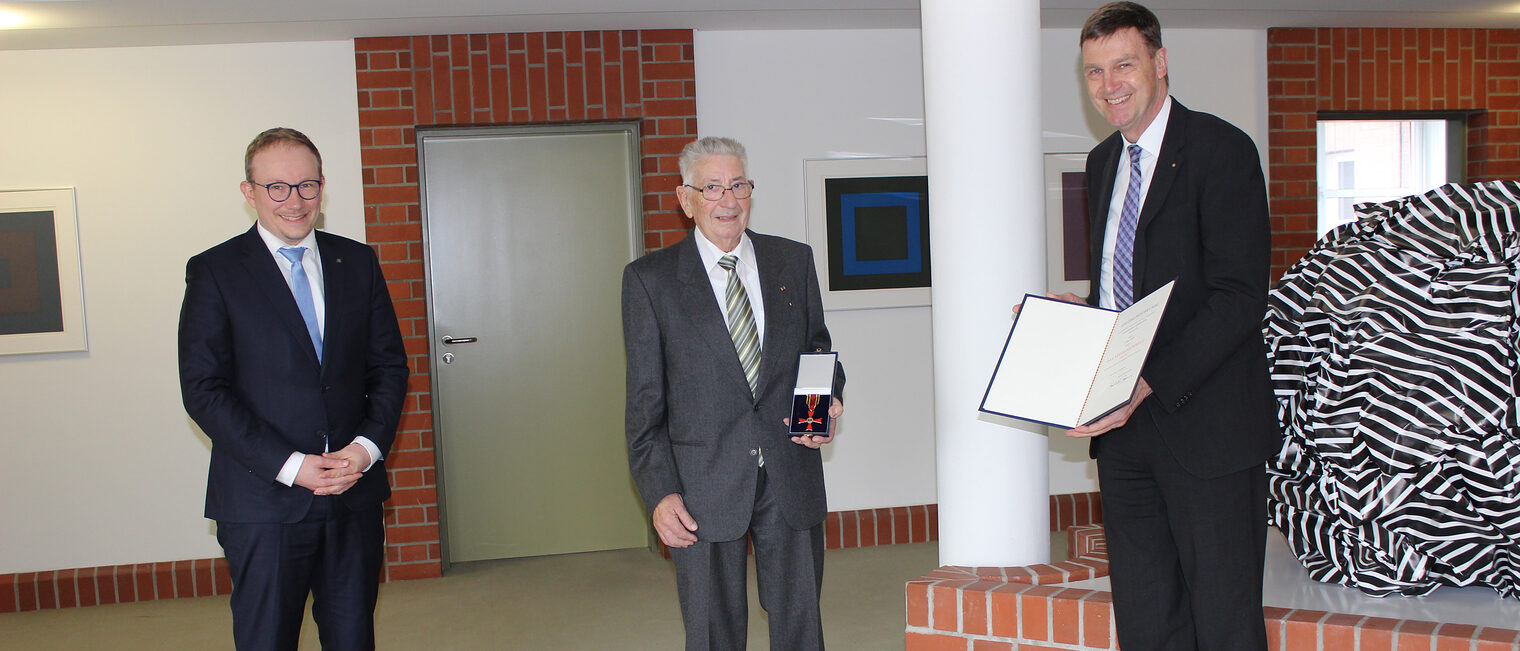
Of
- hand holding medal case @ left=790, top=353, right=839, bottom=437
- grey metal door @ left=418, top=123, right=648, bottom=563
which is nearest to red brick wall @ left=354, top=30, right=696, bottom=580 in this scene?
grey metal door @ left=418, top=123, right=648, bottom=563

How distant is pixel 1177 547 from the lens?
2.15 meters

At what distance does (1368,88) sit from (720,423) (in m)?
4.82

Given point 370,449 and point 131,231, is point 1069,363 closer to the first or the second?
point 370,449

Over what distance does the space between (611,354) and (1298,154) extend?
380 centimetres

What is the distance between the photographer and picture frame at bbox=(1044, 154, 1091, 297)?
17.6 ft

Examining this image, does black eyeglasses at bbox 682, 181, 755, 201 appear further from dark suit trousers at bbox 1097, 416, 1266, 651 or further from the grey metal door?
the grey metal door

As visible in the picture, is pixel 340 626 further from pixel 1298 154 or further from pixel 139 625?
pixel 1298 154

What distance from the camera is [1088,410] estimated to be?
6.49 ft

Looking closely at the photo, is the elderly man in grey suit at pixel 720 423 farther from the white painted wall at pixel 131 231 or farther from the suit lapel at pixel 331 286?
the white painted wall at pixel 131 231

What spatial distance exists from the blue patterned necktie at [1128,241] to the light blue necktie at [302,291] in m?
1.86

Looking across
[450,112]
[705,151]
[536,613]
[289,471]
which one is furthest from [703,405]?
[450,112]

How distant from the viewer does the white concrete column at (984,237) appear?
2641 mm

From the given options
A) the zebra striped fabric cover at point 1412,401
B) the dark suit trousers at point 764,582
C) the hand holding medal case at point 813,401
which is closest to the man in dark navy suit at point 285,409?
the dark suit trousers at point 764,582

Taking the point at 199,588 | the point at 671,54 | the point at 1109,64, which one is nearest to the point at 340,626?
the point at 1109,64
